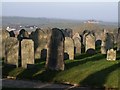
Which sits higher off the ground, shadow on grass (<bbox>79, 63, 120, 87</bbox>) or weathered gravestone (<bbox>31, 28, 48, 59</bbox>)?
weathered gravestone (<bbox>31, 28, 48, 59</bbox>)

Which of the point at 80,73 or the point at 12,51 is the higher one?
the point at 12,51

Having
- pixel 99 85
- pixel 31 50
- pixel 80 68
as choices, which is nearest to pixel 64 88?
pixel 99 85

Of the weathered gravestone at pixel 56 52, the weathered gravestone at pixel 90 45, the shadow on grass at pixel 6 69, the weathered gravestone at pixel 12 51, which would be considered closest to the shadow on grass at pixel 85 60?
the weathered gravestone at pixel 56 52

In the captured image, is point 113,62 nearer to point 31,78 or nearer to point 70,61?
point 70,61

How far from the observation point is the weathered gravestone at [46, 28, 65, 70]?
27.3 meters

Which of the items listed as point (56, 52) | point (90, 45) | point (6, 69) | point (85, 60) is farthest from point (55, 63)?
point (90, 45)

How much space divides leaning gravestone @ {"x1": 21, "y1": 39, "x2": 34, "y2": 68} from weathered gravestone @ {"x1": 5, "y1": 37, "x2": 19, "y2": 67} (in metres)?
0.45

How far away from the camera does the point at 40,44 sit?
3316 centimetres

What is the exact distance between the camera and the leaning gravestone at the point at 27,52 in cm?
2847

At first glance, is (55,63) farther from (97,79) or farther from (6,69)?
(97,79)

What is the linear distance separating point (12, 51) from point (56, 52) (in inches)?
135

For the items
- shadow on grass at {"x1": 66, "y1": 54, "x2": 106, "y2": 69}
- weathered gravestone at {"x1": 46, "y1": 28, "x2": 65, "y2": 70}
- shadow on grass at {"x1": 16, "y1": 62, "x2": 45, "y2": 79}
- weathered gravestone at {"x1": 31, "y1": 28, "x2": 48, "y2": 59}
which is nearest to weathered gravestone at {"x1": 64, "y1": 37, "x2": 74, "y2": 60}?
shadow on grass at {"x1": 66, "y1": 54, "x2": 106, "y2": 69}

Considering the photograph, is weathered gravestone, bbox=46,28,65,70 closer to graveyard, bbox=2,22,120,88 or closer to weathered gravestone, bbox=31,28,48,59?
graveyard, bbox=2,22,120,88

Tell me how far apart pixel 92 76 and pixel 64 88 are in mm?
2746
